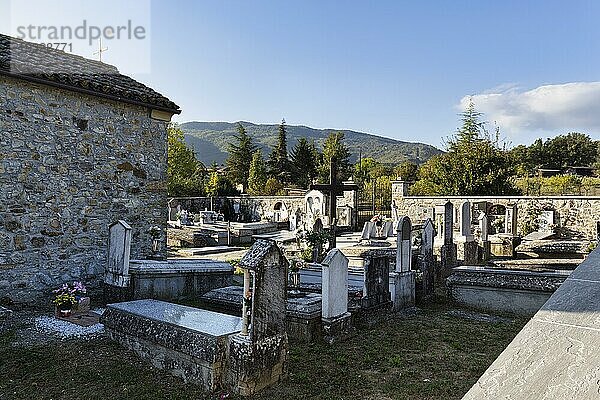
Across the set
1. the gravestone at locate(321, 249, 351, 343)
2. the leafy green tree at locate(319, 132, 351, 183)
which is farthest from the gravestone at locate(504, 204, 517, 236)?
the leafy green tree at locate(319, 132, 351, 183)

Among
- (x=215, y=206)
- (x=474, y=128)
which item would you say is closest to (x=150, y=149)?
(x=215, y=206)

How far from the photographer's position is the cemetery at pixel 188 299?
453 centimetres

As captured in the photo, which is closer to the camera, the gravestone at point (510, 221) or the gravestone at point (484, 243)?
the gravestone at point (484, 243)

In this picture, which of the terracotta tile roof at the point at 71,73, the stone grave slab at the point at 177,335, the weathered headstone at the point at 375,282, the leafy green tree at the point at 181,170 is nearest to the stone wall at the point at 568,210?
the weathered headstone at the point at 375,282

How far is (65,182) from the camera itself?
28.7 ft

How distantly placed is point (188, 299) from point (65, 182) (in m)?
3.21

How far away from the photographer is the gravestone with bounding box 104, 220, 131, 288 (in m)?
8.05

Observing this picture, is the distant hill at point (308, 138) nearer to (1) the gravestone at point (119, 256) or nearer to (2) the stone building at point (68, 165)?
(2) the stone building at point (68, 165)

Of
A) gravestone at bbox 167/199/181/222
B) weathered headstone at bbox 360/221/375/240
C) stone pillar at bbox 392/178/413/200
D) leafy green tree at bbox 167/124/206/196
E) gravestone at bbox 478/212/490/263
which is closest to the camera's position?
gravestone at bbox 478/212/490/263

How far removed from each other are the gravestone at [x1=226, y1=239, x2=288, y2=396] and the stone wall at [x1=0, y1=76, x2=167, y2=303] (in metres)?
5.48

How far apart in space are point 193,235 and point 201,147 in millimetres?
158101

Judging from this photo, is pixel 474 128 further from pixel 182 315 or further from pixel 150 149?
pixel 182 315

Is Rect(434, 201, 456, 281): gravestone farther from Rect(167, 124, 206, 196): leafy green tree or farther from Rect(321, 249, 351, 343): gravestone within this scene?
Rect(167, 124, 206, 196): leafy green tree

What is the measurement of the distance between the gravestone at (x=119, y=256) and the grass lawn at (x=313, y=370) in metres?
2.00
